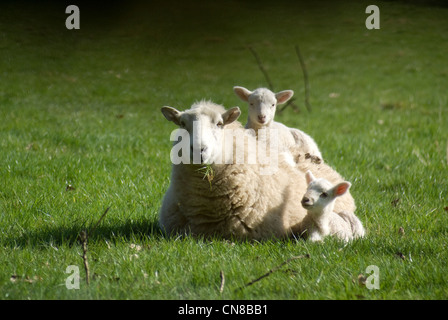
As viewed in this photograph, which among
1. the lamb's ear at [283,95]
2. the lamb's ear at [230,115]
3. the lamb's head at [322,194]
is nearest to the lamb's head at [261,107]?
the lamb's ear at [283,95]

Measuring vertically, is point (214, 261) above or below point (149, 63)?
below

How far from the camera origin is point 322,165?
5.03 meters

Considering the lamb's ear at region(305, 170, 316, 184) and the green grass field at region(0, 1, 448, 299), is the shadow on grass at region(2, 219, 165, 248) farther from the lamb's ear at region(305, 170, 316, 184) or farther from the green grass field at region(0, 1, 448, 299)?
the lamb's ear at region(305, 170, 316, 184)

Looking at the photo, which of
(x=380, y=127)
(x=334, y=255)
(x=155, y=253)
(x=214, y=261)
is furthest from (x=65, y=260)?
(x=380, y=127)

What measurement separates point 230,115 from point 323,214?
96cm

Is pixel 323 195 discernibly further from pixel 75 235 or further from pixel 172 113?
pixel 75 235

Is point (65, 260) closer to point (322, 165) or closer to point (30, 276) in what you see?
point (30, 276)

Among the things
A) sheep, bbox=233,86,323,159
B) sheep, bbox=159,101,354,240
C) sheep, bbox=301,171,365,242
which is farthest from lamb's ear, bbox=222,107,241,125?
sheep, bbox=233,86,323,159

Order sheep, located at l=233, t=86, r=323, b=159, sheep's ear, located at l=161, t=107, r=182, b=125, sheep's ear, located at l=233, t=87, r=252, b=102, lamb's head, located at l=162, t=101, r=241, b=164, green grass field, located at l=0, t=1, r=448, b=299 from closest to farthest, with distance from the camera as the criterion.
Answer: green grass field, located at l=0, t=1, r=448, b=299, lamb's head, located at l=162, t=101, r=241, b=164, sheep's ear, located at l=161, t=107, r=182, b=125, sheep, located at l=233, t=86, r=323, b=159, sheep's ear, located at l=233, t=87, r=252, b=102

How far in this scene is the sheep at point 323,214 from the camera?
401 centimetres

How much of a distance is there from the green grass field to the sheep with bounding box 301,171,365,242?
18 cm

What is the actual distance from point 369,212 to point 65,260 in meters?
2.61

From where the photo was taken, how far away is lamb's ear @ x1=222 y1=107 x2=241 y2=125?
403cm

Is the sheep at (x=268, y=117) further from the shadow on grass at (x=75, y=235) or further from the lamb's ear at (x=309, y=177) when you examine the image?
the shadow on grass at (x=75, y=235)
